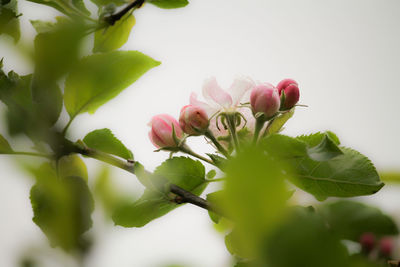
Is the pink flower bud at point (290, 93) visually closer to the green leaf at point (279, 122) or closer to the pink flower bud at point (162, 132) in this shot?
the green leaf at point (279, 122)

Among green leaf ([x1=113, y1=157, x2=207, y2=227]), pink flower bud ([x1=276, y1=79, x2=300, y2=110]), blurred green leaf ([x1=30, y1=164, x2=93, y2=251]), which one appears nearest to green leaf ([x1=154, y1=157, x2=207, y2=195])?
green leaf ([x1=113, y1=157, x2=207, y2=227])

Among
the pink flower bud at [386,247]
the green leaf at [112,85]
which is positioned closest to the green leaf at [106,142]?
the green leaf at [112,85]

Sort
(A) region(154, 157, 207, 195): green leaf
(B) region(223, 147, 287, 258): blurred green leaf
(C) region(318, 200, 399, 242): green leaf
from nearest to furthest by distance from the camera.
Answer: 1. (B) region(223, 147, 287, 258): blurred green leaf
2. (C) region(318, 200, 399, 242): green leaf
3. (A) region(154, 157, 207, 195): green leaf

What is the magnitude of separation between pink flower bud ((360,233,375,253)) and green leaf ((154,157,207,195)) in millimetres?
157

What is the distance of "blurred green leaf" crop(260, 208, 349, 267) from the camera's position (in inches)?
3.6

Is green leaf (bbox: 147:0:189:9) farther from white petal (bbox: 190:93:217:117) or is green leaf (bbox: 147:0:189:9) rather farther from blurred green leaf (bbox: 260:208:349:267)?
blurred green leaf (bbox: 260:208:349:267)

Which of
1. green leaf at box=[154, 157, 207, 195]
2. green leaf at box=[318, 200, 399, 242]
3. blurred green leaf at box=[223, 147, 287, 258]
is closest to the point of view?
blurred green leaf at box=[223, 147, 287, 258]

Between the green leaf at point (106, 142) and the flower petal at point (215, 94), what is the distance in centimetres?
13

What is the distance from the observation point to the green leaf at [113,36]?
44 cm

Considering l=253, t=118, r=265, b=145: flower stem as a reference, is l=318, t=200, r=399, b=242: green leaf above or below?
above

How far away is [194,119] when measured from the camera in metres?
0.40

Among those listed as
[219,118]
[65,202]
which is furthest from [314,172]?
[65,202]

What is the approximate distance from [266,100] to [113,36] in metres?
0.19

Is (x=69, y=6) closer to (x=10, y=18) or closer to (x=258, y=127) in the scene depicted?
(x=10, y=18)
